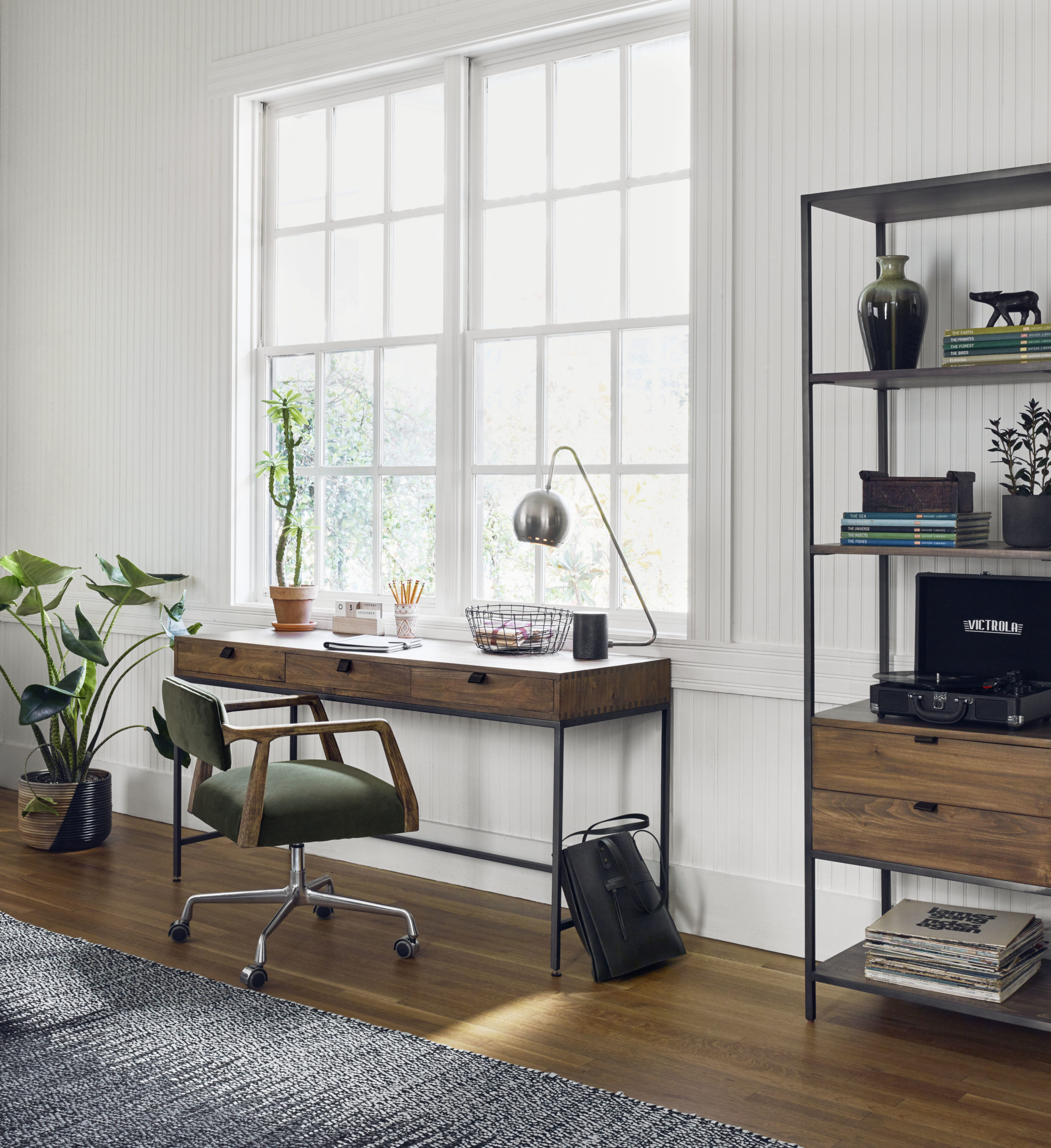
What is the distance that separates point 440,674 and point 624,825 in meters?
0.72

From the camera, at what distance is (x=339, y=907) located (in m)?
3.55

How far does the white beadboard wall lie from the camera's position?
10.5 feet

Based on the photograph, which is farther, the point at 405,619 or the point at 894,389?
the point at 405,619

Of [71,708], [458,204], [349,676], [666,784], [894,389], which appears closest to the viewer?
[894,389]

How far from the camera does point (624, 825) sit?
3686 mm

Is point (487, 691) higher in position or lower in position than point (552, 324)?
lower

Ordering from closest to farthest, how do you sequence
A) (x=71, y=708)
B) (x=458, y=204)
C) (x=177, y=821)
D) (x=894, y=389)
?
1. (x=894, y=389)
2. (x=177, y=821)
3. (x=458, y=204)
4. (x=71, y=708)

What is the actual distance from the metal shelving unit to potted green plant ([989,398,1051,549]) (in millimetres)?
64

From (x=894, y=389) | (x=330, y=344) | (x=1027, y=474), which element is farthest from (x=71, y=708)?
(x=1027, y=474)

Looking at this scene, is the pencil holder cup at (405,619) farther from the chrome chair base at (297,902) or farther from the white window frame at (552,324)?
the chrome chair base at (297,902)

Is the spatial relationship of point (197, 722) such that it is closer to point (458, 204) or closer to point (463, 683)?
point (463, 683)

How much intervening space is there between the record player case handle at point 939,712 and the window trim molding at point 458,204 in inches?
32.6

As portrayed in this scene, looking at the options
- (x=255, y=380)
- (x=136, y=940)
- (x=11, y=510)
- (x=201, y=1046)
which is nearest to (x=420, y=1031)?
(x=201, y=1046)

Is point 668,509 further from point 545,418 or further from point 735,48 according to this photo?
point 735,48
